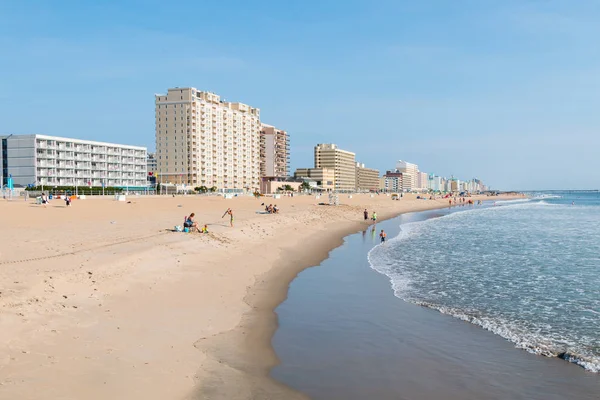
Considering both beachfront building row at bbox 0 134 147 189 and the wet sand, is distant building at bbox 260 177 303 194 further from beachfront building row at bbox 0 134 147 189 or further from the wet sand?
the wet sand

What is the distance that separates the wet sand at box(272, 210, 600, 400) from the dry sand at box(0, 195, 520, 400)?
2.44 feet

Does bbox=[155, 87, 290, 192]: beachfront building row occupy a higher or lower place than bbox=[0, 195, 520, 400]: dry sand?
higher

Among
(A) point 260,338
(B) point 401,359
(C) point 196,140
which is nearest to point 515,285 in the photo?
(B) point 401,359

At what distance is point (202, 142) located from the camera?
148375 millimetres

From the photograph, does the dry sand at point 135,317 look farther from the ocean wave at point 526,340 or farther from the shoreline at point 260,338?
the ocean wave at point 526,340

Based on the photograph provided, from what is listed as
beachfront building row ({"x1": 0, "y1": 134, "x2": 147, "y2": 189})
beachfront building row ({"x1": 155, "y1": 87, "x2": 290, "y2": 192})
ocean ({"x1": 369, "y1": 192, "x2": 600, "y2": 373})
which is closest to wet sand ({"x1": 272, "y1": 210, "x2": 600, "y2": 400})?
ocean ({"x1": 369, "y1": 192, "x2": 600, "y2": 373})

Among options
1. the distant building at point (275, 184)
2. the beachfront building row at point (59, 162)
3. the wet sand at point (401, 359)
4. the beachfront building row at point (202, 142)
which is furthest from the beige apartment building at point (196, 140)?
the wet sand at point (401, 359)

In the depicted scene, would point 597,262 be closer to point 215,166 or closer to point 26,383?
point 26,383

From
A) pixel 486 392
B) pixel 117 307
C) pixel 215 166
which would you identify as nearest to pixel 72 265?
pixel 117 307

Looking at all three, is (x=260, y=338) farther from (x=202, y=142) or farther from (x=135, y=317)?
(x=202, y=142)

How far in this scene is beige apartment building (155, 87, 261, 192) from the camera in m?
145

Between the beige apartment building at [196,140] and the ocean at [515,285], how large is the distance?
12127 centimetres

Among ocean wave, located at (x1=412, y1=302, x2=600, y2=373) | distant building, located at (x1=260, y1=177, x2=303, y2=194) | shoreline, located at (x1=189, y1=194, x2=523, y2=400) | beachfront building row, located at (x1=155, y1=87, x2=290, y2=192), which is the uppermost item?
beachfront building row, located at (x1=155, y1=87, x2=290, y2=192)

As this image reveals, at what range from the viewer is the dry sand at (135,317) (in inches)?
304
